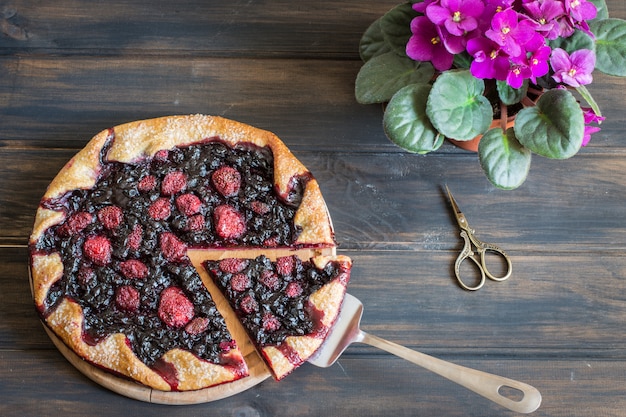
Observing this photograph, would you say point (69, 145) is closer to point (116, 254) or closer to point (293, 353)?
point (116, 254)

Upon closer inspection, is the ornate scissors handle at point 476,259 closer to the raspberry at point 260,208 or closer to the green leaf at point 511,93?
the green leaf at point 511,93

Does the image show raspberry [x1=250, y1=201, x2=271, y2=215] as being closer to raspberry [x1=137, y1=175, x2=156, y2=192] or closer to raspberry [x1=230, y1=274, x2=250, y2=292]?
raspberry [x1=230, y1=274, x2=250, y2=292]

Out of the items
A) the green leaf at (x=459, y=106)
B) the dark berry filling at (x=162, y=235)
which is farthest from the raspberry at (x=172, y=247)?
the green leaf at (x=459, y=106)

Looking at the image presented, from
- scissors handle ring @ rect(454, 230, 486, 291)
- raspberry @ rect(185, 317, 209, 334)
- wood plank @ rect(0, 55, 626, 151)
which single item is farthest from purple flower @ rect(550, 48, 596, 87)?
raspberry @ rect(185, 317, 209, 334)

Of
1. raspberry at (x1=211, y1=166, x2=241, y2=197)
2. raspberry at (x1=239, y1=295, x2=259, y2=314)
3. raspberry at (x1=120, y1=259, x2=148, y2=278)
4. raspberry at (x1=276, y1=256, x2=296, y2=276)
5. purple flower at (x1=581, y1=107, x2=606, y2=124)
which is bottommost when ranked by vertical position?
raspberry at (x1=239, y1=295, x2=259, y2=314)

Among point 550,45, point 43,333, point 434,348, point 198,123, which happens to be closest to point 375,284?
point 434,348

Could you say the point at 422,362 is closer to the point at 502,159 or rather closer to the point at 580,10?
the point at 502,159

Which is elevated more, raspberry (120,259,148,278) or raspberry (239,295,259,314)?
raspberry (120,259,148,278)
